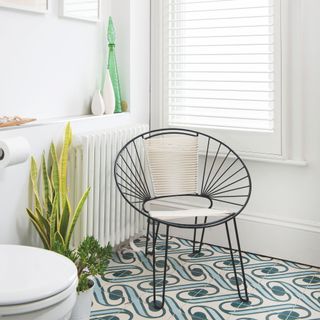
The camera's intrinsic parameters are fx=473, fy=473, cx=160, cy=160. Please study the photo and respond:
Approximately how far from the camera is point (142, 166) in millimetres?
2953

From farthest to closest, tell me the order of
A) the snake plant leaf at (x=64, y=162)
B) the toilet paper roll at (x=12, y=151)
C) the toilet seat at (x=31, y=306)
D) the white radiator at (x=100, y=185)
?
the white radiator at (x=100, y=185) < the snake plant leaf at (x=64, y=162) < the toilet paper roll at (x=12, y=151) < the toilet seat at (x=31, y=306)

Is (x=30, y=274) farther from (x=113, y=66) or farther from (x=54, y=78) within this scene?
(x=113, y=66)

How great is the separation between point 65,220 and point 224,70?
1.35 meters

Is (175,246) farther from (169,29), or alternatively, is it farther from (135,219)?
(169,29)

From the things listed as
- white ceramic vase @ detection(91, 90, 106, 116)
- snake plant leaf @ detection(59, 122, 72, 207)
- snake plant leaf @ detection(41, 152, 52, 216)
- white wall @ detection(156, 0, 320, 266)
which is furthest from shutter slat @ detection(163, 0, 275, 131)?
snake plant leaf @ detection(41, 152, 52, 216)

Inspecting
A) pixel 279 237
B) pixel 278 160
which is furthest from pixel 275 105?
pixel 279 237

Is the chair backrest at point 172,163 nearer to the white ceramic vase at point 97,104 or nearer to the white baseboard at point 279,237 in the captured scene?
the white ceramic vase at point 97,104

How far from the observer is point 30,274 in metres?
1.51

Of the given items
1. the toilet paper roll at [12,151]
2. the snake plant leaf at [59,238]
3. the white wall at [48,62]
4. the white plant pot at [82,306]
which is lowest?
the white plant pot at [82,306]

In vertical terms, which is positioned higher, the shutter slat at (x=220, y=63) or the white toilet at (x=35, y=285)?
the shutter slat at (x=220, y=63)

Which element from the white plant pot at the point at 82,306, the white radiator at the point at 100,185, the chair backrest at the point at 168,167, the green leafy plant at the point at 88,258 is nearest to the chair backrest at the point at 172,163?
the chair backrest at the point at 168,167

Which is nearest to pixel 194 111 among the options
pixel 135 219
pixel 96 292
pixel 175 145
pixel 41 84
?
pixel 175 145

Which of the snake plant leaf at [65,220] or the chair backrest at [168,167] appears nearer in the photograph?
the snake plant leaf at [65,220]

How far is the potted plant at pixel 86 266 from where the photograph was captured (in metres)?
1.99
